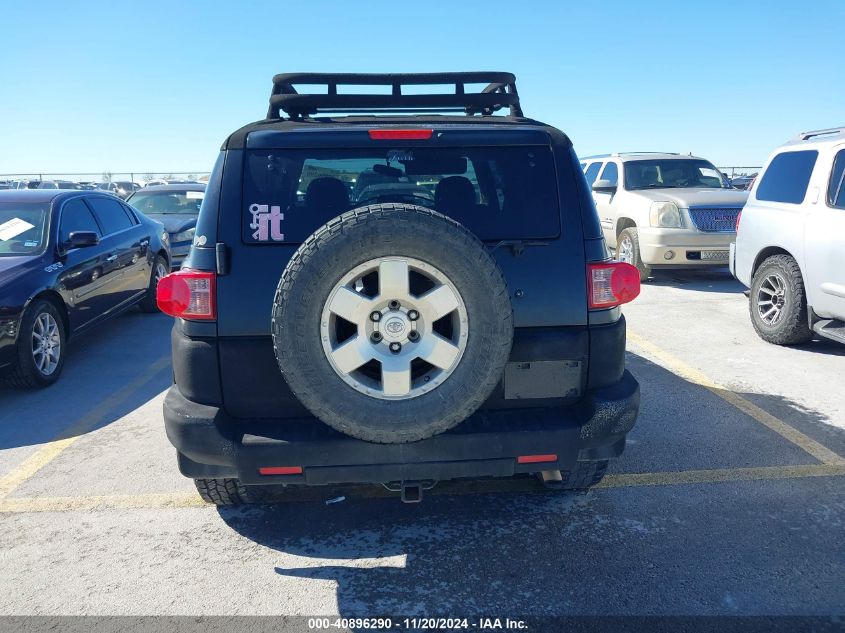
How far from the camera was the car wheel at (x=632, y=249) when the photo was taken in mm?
9648

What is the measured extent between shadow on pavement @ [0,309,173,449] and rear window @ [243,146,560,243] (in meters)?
2.81

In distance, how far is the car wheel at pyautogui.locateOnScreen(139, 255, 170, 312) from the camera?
26.5 feet

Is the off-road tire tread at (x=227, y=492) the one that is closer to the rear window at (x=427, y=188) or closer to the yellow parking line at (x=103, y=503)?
the yellow parking line at (x=103, y=503)

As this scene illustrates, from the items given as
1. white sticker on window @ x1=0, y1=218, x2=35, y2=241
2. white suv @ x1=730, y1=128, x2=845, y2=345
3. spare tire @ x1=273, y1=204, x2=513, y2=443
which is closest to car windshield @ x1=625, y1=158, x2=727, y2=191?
white suv @ x1=730, y1=128, x2=845, y2=345

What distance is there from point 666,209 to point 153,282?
700cm

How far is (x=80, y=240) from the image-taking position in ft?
19.2

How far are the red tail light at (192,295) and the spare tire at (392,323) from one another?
1.28 ft

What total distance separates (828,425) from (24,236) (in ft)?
21.6

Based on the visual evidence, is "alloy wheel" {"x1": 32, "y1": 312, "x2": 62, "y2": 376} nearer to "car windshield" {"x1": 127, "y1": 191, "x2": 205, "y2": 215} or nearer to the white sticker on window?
the white sticker on window

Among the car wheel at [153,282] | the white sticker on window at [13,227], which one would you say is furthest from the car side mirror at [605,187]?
the white sticker on window at [13,227]

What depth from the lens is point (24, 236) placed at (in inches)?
228

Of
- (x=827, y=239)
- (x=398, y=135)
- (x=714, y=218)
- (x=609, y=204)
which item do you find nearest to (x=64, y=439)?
(x=398, y=135)

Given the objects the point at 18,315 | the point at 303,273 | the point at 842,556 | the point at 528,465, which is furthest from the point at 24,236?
the point at 842,556

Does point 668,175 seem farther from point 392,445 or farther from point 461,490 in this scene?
point 392,445
